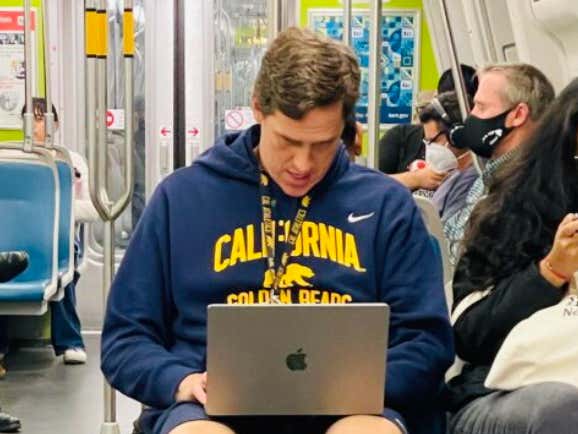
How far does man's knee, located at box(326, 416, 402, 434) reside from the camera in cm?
193

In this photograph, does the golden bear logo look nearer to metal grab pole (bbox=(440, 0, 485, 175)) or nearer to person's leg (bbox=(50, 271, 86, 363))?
metal grab pole (bbox=(440, 0, 485, 175))

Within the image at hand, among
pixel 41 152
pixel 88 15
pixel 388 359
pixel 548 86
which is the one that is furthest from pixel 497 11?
pixel 388 359

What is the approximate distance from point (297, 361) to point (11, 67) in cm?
615

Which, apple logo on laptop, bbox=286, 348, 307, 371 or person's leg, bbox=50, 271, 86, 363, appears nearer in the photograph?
apple logo on laptop, bbox=286, 348, 307, 371

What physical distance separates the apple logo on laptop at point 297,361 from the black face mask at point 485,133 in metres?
1.72

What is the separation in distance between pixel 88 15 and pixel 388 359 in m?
1.93

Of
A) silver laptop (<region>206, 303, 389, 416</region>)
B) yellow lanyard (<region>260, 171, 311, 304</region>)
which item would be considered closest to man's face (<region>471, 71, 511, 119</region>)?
yellow lanyard (<region>260, 171, 311, 304</region>)

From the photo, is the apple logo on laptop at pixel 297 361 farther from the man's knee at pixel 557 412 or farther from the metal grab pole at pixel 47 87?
the metal grab pole at pixel 47 87

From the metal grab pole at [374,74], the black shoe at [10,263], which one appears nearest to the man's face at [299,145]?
the metal grab pole at [374,74]

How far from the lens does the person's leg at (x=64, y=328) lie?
612cm

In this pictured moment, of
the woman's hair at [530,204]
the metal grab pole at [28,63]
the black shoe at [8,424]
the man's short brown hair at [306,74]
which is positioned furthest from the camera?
the black shoe at [8,424]

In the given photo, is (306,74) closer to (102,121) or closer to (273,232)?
(273,232)

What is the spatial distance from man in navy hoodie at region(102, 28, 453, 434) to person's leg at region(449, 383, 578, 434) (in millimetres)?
100

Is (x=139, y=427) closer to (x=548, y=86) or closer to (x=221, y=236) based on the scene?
(x=221, y=236)
